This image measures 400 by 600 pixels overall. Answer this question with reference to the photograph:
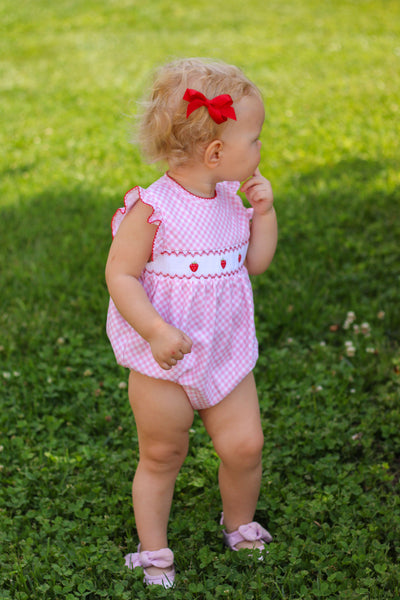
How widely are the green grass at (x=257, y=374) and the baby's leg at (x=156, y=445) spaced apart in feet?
0.62

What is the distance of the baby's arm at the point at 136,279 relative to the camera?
2178 mm

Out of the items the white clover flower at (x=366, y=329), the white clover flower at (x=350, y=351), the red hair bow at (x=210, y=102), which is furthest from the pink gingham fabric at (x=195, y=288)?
the white clover flower at (x=366, y=329)

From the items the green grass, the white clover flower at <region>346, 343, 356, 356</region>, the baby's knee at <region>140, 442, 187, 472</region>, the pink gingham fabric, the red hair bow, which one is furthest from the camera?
the white clover flower at <region>346, 343, 356, 356</region>

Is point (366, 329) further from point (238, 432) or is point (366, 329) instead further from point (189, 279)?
point (189, 279)

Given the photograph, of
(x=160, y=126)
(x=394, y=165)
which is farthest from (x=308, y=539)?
(x=394, y=165)

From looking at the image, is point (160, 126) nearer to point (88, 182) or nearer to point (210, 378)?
point (210, 378)

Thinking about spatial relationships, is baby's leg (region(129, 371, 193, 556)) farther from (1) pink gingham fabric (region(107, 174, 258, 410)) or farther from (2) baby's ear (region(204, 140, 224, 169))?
(2) baby's ear (region(204, 140, 224, 169))

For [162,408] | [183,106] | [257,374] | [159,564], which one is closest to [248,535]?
[159,564]

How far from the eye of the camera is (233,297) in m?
2.39

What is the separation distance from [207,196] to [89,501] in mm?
1344

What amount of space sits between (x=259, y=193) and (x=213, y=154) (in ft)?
0.84

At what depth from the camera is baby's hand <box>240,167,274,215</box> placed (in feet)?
8.01

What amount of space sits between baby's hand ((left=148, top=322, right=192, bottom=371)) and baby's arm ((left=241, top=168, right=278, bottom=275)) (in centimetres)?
50

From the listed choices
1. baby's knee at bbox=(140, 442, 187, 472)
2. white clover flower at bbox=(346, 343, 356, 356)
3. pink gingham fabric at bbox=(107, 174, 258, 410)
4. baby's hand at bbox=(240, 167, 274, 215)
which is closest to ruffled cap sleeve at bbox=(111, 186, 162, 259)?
pink gingham fabric at bbox=(107, 174, 258, 410)
